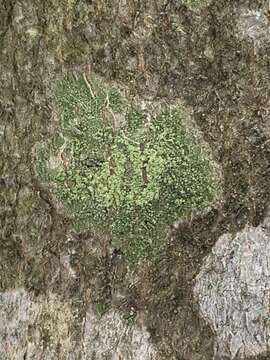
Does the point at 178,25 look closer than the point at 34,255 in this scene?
Yes

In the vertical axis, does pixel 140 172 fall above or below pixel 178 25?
below

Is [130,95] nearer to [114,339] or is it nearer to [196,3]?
[196,3]

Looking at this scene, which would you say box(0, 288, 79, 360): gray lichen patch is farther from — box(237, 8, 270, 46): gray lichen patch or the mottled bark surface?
box(237, 8, 270, 46): gray lichen patch

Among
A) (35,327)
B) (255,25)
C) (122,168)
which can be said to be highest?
(255,25)

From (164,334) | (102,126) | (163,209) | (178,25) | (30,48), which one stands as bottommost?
(164,334)

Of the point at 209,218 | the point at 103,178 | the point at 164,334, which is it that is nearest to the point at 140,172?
the point at 103,178

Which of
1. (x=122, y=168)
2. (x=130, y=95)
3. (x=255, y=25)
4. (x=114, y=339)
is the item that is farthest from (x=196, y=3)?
(x=114, y=339)

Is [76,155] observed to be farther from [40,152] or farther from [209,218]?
[209,218]

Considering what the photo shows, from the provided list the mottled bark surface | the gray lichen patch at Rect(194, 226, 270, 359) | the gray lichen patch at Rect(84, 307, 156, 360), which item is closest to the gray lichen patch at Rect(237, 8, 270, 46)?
the mottled bark surface
